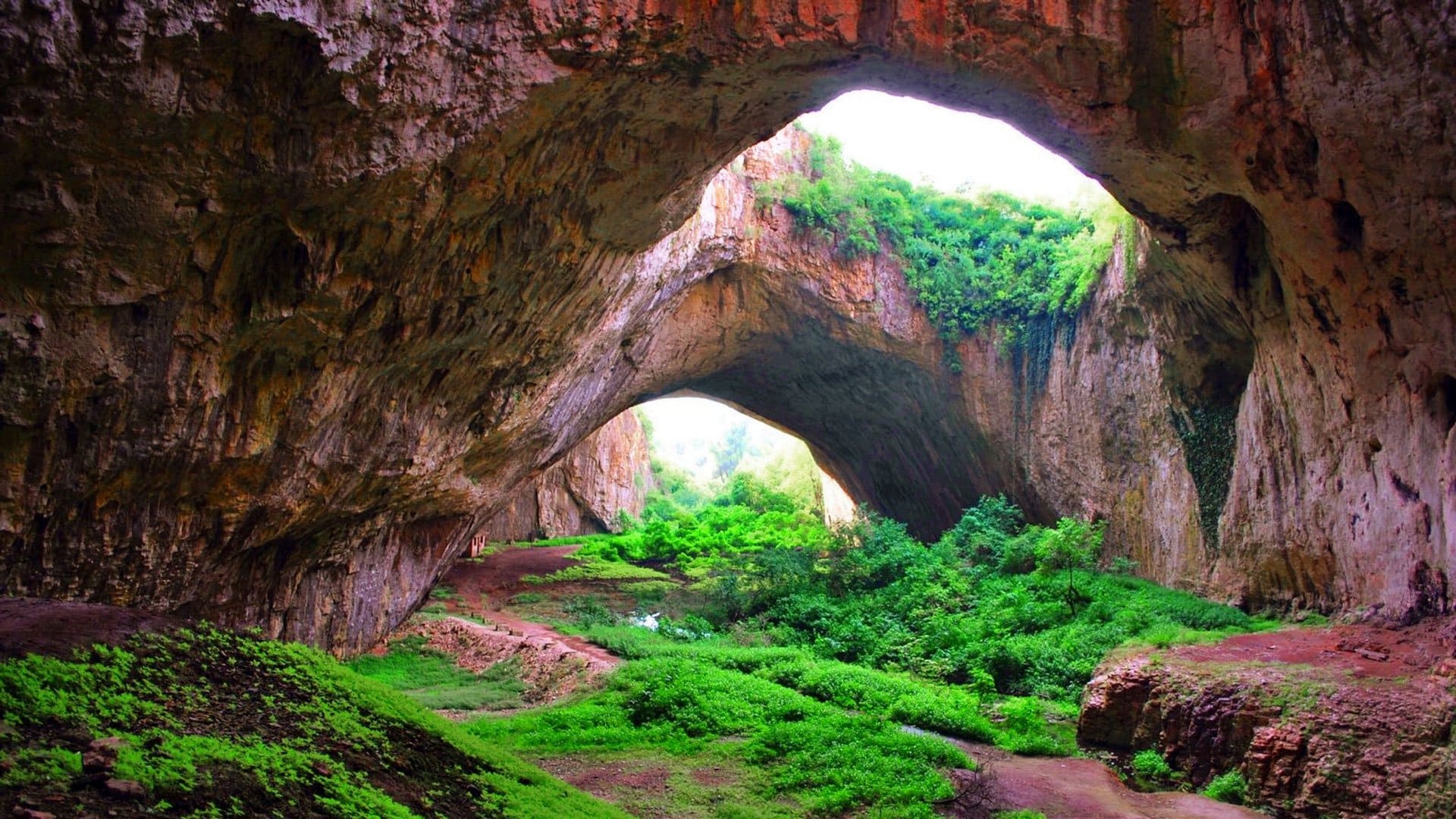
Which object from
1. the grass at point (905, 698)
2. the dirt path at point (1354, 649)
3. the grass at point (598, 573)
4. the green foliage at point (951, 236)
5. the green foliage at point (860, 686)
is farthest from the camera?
the grass at point (598, 573)

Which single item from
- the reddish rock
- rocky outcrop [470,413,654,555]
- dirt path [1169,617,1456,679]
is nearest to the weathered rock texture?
dirt path [1169,617,1456,679]

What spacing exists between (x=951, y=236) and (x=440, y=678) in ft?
40.8

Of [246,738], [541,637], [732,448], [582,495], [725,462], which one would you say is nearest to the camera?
[246,738]

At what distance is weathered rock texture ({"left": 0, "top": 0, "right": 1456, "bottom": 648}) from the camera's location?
631 cm

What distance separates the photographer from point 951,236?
1845cm

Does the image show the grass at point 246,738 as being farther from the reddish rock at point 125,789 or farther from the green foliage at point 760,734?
the green foliage at point 760,734

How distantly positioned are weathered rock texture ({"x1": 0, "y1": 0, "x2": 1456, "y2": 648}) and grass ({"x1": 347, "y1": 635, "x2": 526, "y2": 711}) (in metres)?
1.47

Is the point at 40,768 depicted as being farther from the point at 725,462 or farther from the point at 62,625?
the point at 725,462

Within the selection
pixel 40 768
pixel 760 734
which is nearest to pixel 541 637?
pixel 760 734

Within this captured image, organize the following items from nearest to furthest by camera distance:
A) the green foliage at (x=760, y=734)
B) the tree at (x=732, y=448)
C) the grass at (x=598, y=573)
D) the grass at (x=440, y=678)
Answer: the green foliage at (x=760, y=734)
the grass at (x=440, y=678)
the grass at (x=598, y=573)
the tree at (x=732, y=448)

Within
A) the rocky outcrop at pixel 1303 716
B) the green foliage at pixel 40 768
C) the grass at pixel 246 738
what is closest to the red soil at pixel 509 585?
the rocky outcrop at pixel 1303 716

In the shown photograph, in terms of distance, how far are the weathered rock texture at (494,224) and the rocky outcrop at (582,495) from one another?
1465 centimetres

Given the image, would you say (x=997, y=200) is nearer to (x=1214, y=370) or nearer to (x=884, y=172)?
(x=884, y=172)

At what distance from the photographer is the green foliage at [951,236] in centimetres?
1703
